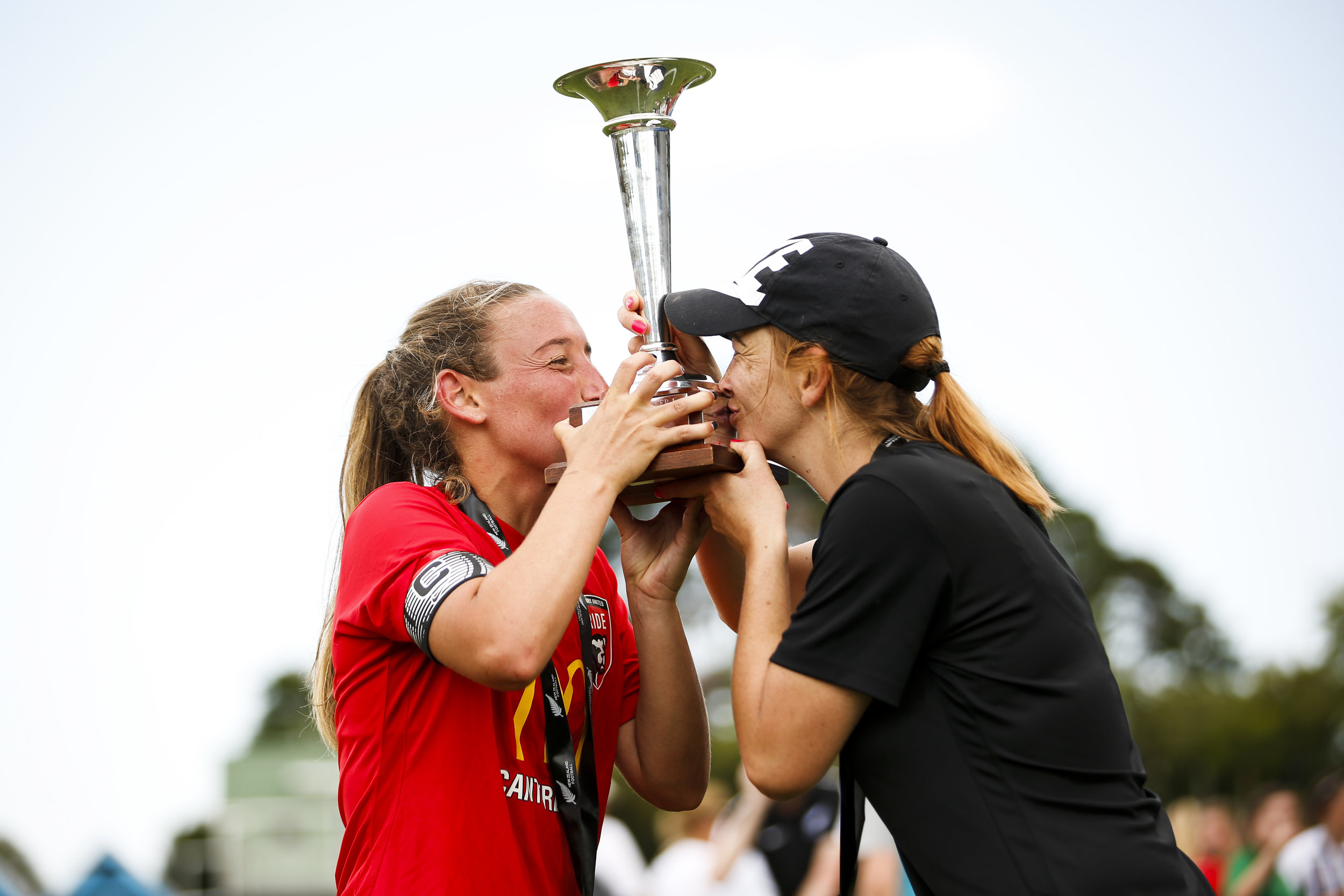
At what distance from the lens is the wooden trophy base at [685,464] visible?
2904 millimetres

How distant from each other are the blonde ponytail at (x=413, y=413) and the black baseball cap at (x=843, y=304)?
2.36 feet

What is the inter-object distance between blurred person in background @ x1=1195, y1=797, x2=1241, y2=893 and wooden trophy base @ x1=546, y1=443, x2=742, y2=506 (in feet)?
31.7

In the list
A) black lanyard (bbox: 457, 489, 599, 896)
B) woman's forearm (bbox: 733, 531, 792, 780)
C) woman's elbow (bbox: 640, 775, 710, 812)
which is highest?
woman's forearm (bbox: 733, 531, 792, 780)

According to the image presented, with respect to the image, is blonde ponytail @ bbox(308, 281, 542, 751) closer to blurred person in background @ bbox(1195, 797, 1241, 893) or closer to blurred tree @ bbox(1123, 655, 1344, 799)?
blurred person in background @ bbox(1195, 797, 1241, 893)

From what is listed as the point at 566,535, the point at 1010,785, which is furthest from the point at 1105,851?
the point at 566,535

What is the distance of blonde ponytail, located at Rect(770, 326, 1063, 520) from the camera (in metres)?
2.79

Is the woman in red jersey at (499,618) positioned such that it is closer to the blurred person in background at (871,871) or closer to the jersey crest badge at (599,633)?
the jersey crest badge at (599,633)

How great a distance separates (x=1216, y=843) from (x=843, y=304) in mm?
12561

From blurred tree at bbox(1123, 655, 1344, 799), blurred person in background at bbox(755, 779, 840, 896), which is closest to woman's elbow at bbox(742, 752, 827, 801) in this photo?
blurred person in background at bbox(755, 779, 840, 896)

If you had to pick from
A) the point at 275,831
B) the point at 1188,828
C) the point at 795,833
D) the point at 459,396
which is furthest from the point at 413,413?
the point at 275,831

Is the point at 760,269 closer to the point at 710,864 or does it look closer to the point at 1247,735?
the point at 710,864

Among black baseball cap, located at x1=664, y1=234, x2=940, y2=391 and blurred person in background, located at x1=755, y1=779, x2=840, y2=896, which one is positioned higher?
black baseball cap, located at x1=664, y1=234, x2=940, y2=391

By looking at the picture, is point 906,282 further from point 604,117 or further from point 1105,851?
point 1105,851

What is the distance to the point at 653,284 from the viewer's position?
3.41 meters
